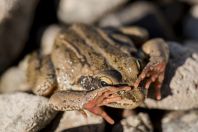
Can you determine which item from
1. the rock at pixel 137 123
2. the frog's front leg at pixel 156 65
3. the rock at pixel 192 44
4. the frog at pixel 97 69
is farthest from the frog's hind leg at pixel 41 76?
the rock at pixel 192 44

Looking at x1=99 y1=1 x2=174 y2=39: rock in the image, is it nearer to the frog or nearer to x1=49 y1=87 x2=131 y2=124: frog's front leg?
the frog

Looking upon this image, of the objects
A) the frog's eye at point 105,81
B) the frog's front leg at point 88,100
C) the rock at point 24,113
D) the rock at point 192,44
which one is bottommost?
the rock at point 192,44

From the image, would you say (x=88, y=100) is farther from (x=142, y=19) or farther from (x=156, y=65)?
(x=142, y=19)

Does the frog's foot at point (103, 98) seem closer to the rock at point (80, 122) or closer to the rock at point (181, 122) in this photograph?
the rock at point (80, 122)

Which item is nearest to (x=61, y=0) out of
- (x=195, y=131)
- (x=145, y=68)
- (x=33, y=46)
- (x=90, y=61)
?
(x=33, y=46)

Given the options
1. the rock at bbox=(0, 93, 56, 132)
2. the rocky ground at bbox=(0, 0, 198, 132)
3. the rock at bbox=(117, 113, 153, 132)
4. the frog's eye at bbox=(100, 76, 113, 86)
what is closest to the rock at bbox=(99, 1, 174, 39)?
the rocky ground at bbox=(0, 0, 198, 132)

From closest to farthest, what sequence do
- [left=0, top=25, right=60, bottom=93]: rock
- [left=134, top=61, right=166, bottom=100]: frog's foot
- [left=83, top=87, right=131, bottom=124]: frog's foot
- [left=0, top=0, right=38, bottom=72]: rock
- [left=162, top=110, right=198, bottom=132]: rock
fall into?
[left=83, top=87, right=131, bottom=124]: frog's foot, [left=134, top=61, right=166, bottom=100]: frog's foot, [left=162, top=110, right=198, bottom=132]: rock, [left=0, top=0, right=38, bottom=72]: rock, [left=0, top=25, right=60, bottom=93]: rock

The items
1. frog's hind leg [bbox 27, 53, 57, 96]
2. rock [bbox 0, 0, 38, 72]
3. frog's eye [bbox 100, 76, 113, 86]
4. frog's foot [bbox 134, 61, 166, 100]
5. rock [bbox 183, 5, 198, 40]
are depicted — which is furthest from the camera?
rock [bbox 183, 5, 198, 40]
